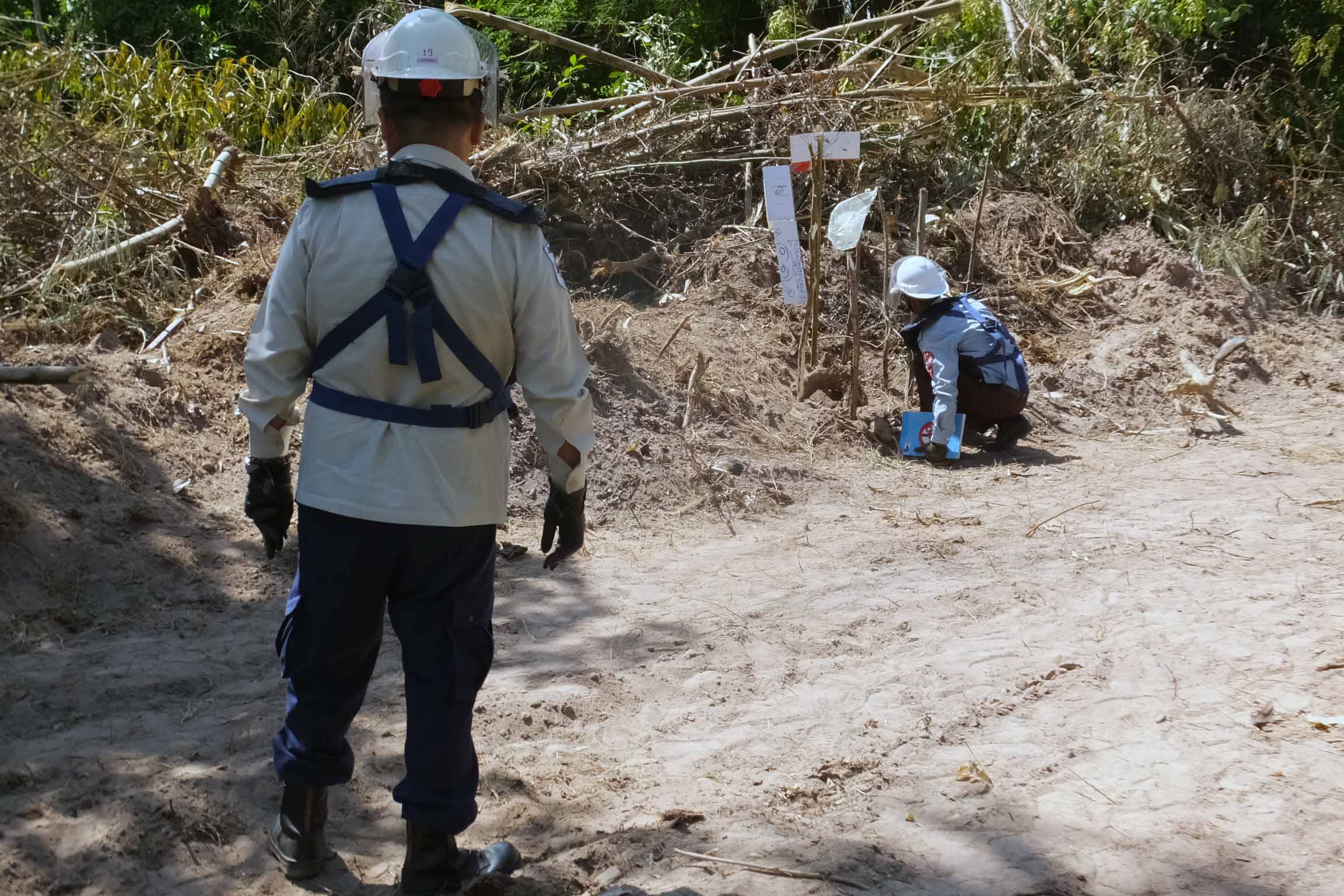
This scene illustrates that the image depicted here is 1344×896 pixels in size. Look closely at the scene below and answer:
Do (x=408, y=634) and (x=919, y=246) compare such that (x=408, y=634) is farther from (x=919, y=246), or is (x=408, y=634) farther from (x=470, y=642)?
(x=919, y=246)

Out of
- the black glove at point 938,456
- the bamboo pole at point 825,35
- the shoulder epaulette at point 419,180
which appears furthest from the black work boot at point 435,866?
the bamboo pole at point 825,35

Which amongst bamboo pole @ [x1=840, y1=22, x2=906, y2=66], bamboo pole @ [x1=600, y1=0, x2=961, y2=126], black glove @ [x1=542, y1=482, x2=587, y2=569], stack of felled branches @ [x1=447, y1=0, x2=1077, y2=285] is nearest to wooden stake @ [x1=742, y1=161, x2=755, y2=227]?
stack of felled branches @ [x1=447, y1=0, x2=1077, y2=285]

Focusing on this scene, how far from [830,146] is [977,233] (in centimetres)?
172

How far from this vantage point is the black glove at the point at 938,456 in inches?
268

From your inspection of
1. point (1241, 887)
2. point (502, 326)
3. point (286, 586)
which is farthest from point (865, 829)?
point (286, 586)

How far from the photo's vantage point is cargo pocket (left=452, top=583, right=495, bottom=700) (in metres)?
2.47

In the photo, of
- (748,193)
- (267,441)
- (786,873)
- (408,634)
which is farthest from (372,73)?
(748,193)

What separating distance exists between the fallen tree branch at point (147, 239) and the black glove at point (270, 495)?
463cm

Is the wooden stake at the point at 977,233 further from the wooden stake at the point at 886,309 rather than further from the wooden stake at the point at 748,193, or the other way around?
the wooden stake at the point at 748,193

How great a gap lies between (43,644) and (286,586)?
931 millimetres

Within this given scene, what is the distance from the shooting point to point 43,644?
4.06 m

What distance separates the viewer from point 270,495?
102 inches

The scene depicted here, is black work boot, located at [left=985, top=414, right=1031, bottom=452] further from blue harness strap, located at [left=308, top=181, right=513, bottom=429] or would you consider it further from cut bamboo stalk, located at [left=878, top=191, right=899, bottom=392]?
blue harness strap, located at [left=308, top=181, right=513, bottom=429]

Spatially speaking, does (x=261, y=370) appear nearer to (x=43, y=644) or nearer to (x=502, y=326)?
(x=502, y=326)
